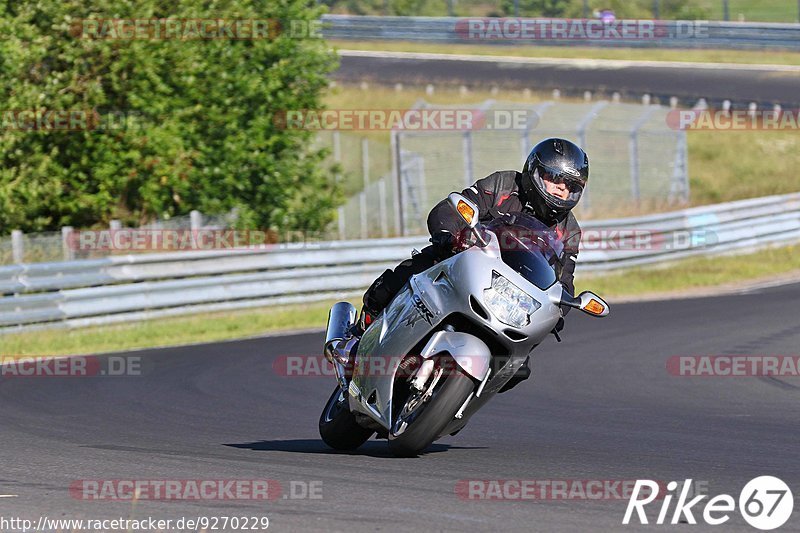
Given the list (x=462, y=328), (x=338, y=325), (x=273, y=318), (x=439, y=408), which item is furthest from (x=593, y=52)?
(x=439, y=408)

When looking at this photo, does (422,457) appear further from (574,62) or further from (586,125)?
(574,62)

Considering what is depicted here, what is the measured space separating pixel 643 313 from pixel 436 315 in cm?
1139

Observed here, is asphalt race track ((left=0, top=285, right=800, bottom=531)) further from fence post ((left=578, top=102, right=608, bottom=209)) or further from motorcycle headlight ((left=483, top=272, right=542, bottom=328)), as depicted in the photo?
fence post ((left=578, top=102, right=608, bottom=209))

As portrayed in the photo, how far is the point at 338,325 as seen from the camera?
7695mm

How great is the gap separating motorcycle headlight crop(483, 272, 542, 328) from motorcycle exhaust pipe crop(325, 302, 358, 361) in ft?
4.63

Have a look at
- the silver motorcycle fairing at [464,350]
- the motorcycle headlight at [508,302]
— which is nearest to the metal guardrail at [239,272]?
the silver motorcycle fairing at [464,350]

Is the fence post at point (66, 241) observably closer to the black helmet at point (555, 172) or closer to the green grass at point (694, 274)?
the green grass at point (694, 274)

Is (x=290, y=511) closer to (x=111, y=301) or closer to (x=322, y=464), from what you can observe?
(x=322, y=464)

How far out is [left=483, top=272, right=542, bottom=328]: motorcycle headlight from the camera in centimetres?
639

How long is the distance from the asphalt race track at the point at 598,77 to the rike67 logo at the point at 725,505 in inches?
1390

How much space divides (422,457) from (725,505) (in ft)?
6.94

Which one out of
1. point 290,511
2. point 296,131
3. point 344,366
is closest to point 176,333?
point 296,131

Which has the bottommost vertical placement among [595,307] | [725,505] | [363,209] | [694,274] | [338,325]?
[694,274]

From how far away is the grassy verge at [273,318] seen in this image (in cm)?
1589
